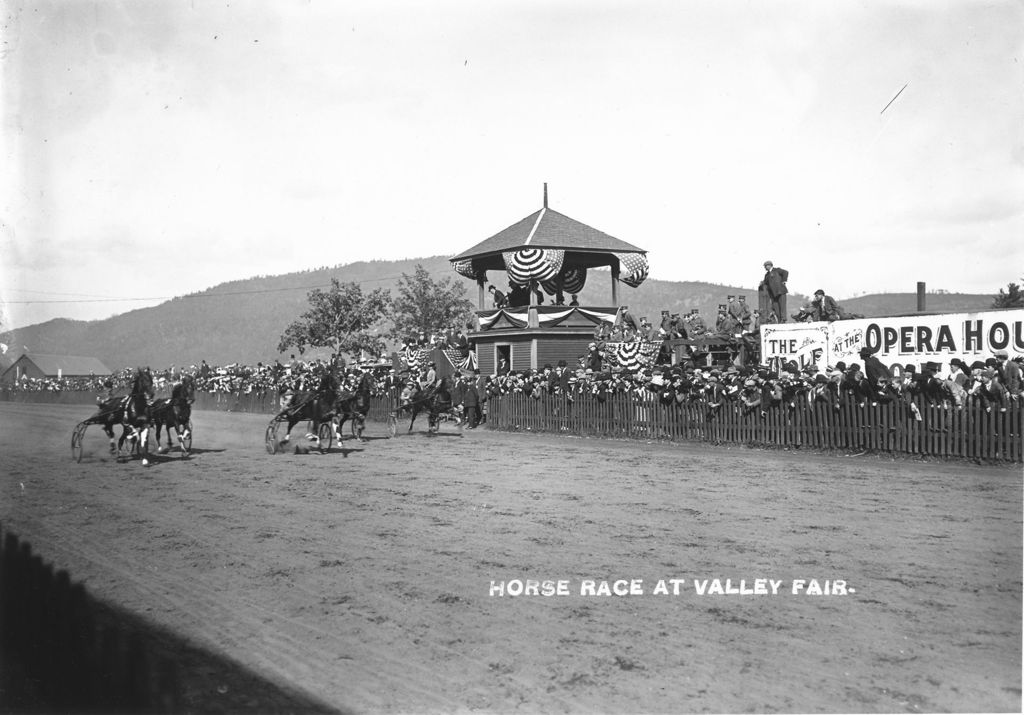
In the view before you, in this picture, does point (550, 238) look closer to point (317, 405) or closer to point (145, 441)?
point (317, 405)

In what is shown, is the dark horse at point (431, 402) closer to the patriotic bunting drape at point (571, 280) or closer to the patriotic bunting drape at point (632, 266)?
the patriotic bunting drape at point (571, 280)

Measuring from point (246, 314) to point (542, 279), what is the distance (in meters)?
119

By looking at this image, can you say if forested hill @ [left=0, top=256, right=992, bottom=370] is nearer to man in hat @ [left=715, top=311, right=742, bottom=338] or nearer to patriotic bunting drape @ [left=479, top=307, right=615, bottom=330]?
patriotic bunting drape @ [left=479, top=307, right=615, bottom=330]

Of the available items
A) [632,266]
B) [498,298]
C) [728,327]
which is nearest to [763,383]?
[728,327]

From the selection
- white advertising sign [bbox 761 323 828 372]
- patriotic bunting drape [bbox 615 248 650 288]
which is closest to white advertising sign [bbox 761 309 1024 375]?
white advertising sign [bbox 761 323 828 372]

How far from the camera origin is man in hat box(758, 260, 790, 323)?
23.2 meters

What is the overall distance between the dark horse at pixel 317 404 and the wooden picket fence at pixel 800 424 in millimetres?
7900

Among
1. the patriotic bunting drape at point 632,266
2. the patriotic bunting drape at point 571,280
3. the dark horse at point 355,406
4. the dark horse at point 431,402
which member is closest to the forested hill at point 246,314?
the patriotic bunting drape at point 571,280

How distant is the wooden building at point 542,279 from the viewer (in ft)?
106

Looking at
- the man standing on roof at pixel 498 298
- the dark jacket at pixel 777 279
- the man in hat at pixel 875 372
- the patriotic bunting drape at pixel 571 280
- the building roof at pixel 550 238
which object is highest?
the building roof at pixel 550 238

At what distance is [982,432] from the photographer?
14.9 metres

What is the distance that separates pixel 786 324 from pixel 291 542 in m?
14.6

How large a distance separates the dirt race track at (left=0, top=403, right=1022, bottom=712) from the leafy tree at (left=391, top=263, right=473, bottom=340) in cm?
4559

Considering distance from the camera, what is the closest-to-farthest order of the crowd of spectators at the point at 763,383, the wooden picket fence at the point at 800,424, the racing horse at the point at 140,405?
the wooden picket fence at the point at 800,424 < the crowd of spectators at the point at 763,383 < the racing horse at the point at 140,405
